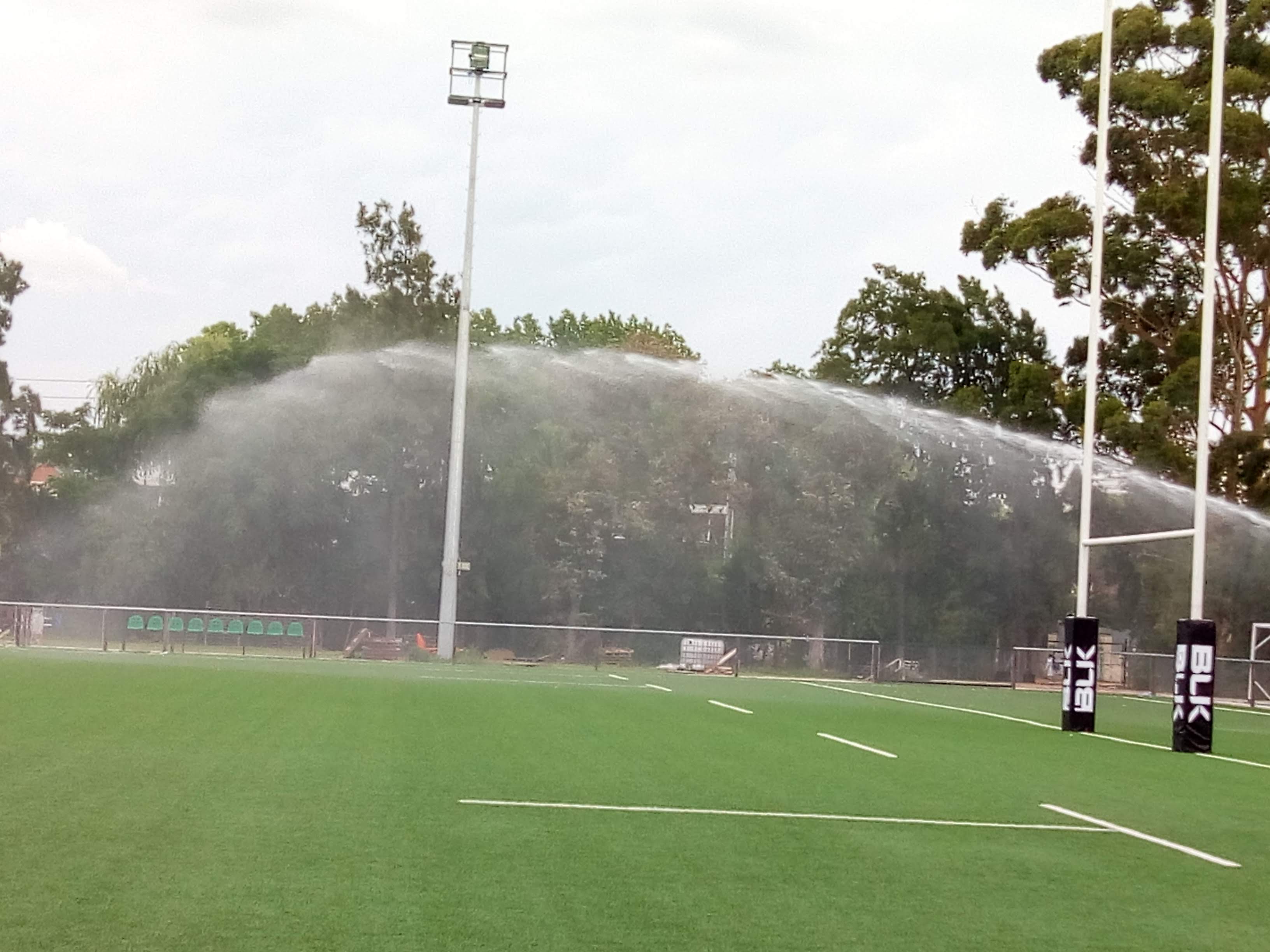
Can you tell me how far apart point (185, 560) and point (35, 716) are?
43.5 metres

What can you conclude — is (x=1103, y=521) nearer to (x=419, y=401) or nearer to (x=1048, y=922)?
(x=419, y=401)

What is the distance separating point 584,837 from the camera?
26.0 feet

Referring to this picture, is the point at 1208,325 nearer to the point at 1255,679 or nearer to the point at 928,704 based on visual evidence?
the point at 928,704

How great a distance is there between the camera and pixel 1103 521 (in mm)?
45969

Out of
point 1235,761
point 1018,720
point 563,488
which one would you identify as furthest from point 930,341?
point 1235,761

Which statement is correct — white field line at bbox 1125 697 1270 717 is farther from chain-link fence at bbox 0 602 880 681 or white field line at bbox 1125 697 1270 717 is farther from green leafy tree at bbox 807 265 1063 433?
green leafy tree at bbox 807 265 1063 433

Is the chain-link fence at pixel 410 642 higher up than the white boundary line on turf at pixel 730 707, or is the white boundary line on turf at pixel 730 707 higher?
the white boundary line on turf at pixel 730 707

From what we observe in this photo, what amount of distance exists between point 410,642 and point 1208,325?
2454cm

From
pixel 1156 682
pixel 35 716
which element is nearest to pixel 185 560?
pixel 1156 682

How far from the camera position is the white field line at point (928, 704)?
66.5 ft

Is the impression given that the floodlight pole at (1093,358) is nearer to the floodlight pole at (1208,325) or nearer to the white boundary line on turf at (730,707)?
the floodlight pole at (1208,325)

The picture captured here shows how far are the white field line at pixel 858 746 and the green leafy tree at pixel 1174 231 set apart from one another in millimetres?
22781

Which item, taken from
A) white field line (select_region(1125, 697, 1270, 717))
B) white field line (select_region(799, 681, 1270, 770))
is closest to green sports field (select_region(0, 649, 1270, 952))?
white field line (select_region(799, 681, 1270, 770))

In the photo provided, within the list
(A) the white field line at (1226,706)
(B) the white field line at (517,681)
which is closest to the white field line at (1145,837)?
(B) the white field line at (517,681)
